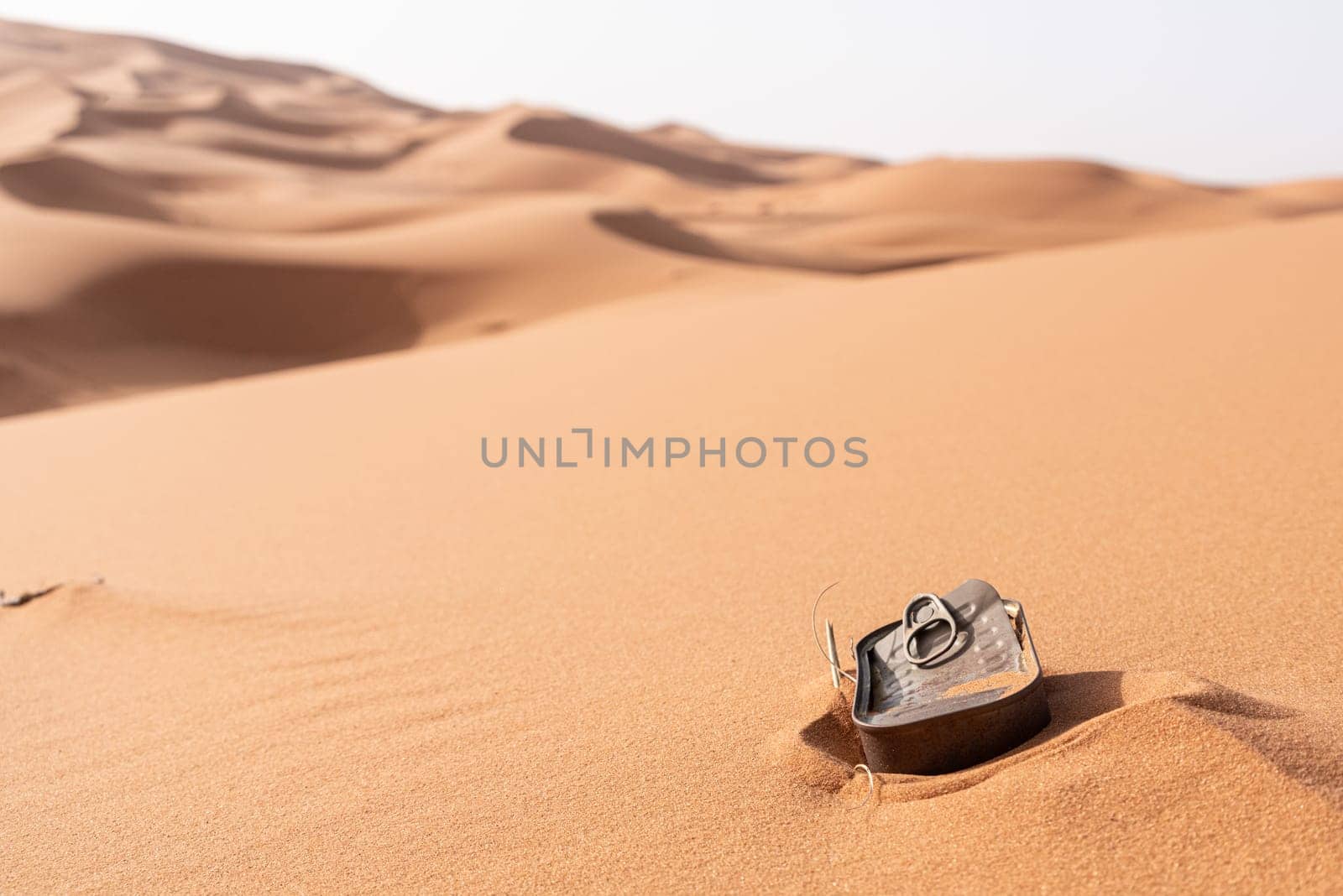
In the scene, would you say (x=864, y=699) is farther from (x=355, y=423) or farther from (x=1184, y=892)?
(x=355, y=423)

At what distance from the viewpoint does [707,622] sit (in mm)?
2596

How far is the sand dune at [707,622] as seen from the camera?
159 cm

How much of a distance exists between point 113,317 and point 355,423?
9037 millimetres

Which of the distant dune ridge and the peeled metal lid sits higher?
the distant dune ridge

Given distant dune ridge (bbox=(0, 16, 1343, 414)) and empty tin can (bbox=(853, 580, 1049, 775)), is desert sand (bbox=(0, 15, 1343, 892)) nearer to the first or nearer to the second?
empty tin can (bbox=(853, 580, 1049, 775))

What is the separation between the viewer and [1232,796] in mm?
1455

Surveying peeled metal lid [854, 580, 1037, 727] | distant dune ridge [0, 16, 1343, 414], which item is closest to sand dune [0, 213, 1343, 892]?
peeled metal lid [854, 580, 1037, 727]

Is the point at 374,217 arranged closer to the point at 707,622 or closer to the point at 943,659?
the point at 707,622

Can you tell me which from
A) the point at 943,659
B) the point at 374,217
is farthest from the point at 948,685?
the point at 374,217

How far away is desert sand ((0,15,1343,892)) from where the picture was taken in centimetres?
161

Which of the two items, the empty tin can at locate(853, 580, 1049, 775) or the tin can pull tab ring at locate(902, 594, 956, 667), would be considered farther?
the tin can pull tab ring at locate(902, 594, 956, 667)

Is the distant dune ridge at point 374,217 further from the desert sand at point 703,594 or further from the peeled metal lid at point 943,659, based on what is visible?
the peeled metal lid at point 943,659

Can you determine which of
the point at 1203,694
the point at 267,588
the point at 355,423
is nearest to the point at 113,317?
the point at 355,423

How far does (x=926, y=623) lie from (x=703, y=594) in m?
0.90
